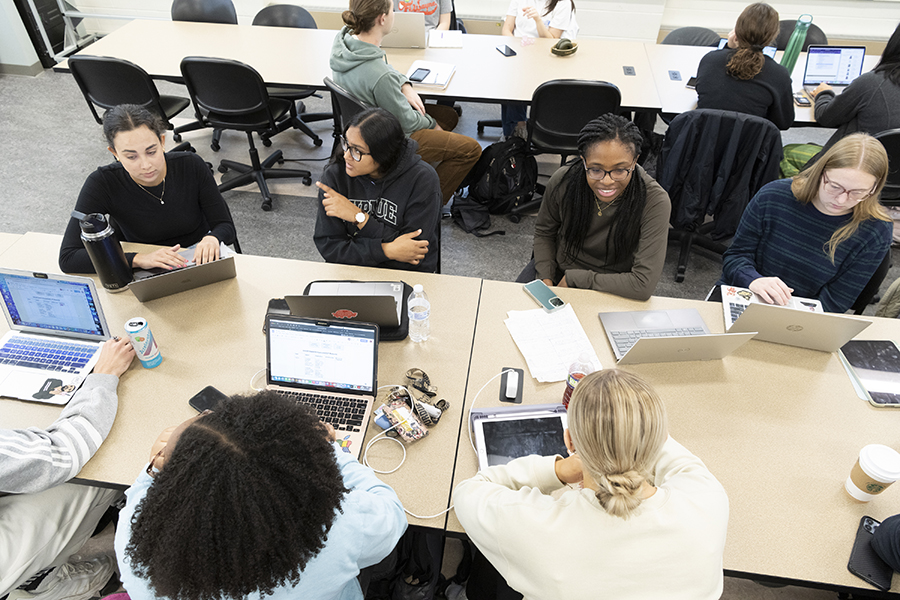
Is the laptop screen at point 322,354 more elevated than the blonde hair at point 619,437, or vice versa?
the blonde hair at point 619,437

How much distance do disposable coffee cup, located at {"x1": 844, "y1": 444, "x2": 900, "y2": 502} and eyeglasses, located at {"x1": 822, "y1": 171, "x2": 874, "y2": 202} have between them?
0.91m

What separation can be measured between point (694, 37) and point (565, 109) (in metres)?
1.68

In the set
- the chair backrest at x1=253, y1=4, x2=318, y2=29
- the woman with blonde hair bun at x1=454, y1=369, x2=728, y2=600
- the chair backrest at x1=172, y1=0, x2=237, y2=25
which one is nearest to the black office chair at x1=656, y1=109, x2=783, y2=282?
the woman with blonde hair bun at x1=454, y1=369, x2=728, y2=600

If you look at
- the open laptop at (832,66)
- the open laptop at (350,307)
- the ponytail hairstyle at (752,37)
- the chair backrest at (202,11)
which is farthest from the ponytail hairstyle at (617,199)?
the chair backrest at (202,11)

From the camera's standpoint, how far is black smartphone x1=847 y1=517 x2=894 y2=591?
121 cm

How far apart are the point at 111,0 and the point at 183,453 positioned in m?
6.10

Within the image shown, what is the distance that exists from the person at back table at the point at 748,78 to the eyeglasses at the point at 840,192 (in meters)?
1.23

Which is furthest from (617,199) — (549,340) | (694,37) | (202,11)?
(202,11)

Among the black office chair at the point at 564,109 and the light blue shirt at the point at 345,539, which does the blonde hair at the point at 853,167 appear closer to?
the black office chair at the point at 564,109

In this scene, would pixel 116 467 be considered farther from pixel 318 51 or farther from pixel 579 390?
pixel 318 51

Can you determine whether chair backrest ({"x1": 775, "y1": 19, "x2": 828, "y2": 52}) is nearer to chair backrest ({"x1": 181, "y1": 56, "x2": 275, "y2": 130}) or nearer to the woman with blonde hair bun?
chair backrest ({"x1": 181, "y1": 56, "x2": 275, "y2": 130})

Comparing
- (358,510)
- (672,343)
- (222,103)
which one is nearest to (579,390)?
(358,510)

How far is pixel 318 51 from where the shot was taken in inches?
142

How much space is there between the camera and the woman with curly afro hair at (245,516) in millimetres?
919
